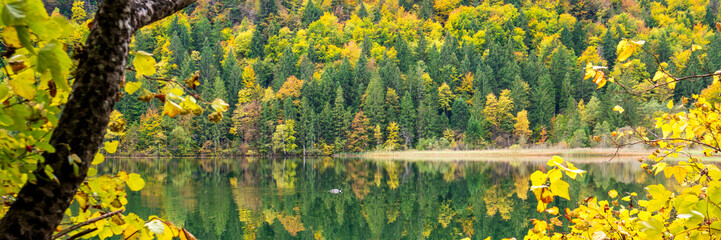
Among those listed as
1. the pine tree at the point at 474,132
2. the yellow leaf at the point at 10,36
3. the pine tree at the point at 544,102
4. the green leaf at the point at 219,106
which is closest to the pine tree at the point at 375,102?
the pine tree at the point at 474,132

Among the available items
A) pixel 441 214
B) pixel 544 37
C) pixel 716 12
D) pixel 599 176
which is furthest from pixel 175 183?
pixel 716 12

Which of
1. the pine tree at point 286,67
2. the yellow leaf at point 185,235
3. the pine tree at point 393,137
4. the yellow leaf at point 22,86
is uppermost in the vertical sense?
the pine tree at point 286,67

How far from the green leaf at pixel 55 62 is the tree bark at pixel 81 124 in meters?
0.26

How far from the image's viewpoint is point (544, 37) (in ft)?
238

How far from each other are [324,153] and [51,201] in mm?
46342

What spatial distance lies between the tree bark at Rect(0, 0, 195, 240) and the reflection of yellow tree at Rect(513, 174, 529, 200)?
15905 mm

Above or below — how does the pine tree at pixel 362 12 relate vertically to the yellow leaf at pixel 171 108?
above

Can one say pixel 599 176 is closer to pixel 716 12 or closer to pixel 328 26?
pixel 328 26

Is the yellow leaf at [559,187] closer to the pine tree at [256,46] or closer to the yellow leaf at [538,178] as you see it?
the yellow leaf at [538,178]

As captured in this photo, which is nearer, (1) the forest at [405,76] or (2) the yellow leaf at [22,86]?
(2) the yellow leaf at [22,86]

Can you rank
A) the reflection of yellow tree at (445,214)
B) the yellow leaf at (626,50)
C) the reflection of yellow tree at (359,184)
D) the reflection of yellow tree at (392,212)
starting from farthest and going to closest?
the reflection of yellow tree at (359,184) < the reflection of yellow tree at (392,212) < the reflection of yellow tree at (445,214) < the yellow leaf at (626,50)

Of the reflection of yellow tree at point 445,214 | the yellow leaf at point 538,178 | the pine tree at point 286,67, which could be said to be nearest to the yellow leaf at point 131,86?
the yellow leaf at point 538,178

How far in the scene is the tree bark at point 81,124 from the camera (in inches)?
34.4

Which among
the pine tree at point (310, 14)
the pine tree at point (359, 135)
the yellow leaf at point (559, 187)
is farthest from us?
the pine tree at point (310, 14)
